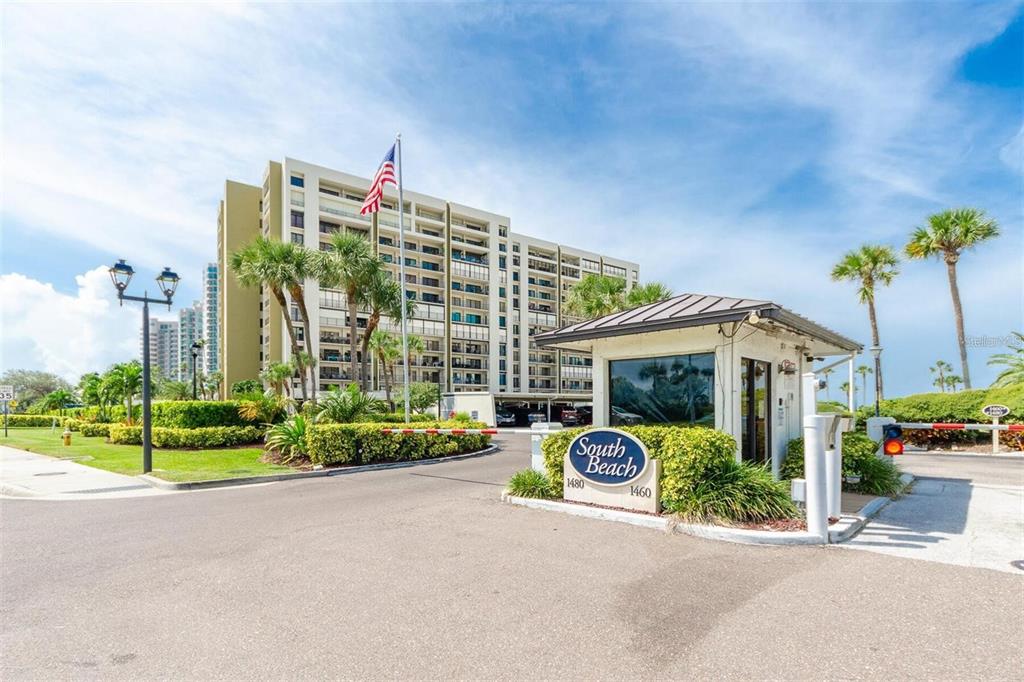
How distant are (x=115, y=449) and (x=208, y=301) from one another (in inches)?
4612

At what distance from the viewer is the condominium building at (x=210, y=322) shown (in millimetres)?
107606

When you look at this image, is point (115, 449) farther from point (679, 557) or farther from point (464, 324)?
point (464, 324)

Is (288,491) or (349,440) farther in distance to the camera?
(349,440)

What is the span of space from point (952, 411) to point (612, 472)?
19.9 meters

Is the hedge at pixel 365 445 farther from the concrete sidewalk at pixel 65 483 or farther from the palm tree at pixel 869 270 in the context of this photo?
the palm tree at pixel 869 270

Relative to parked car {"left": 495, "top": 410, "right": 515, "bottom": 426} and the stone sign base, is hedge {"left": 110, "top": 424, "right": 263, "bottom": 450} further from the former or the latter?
parked car {"left": 495, "top": 410, "right": 515, "bottom": 426}

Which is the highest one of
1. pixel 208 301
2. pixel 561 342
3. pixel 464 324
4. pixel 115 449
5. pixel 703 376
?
pixel 208 301

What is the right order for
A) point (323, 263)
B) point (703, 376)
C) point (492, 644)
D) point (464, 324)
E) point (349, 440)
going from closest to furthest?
point (492, 644) < point (703, 376) < point (349, 440) < point (323, 263) < point (464, 324)

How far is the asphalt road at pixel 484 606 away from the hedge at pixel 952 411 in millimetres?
18696

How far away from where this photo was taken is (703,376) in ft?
29.0

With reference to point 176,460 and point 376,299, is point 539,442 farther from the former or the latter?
point 376,299

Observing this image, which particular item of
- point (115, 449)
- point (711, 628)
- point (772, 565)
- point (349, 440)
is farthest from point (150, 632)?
point (115, 449)

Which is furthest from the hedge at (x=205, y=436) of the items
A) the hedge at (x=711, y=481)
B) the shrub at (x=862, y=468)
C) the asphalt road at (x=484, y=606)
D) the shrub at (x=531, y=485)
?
the shrub at (x=862, y=468)

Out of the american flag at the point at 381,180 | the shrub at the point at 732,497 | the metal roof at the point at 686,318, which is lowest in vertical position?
the shrub at the point at 732,497
